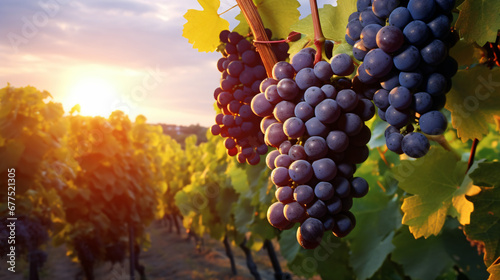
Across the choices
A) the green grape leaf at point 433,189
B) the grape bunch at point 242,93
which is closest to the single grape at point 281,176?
the grape bunch at point 242,93

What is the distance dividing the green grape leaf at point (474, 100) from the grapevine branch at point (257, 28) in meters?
0.43

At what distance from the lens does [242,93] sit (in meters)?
1.09

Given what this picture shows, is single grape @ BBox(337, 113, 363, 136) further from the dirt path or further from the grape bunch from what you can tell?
the dirt path

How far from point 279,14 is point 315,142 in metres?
0.51

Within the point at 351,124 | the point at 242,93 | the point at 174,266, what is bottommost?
the point at 174,266

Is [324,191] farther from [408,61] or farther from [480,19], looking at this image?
[480,19]

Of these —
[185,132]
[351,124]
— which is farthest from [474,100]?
[185,132]

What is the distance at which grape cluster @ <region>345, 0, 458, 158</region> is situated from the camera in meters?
0.67

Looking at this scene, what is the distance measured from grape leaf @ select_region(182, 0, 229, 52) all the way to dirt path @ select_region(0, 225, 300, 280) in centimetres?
974

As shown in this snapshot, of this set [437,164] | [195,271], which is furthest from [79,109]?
[437,164]

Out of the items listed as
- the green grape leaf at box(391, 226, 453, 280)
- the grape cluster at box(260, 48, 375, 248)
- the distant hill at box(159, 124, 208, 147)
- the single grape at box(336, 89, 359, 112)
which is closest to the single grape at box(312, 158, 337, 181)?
the grape cluster at box(260, 48, 375, 248)

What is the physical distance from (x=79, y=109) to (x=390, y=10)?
28.7 ft

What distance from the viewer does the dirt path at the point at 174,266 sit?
38.9 ft

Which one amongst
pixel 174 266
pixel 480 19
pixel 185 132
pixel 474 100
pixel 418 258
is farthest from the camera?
pixel 185 132
